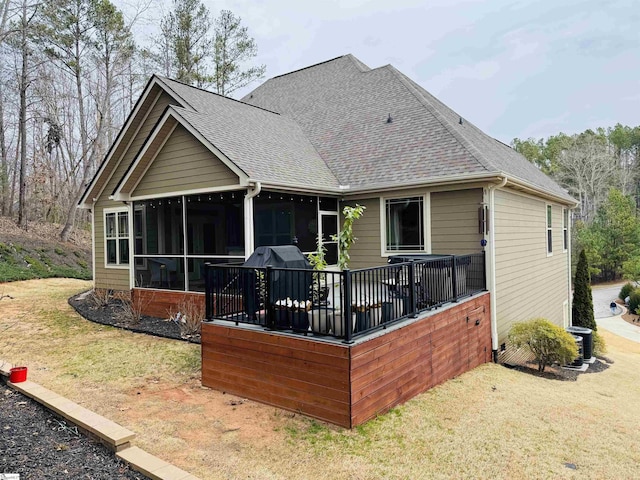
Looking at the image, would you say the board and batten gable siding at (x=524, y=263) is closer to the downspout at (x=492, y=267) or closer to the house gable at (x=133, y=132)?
the downspout at (x=492, y=267)

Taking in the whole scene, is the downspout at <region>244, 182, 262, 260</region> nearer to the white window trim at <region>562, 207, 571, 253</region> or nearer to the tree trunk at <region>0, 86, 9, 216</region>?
the white window trim at <region>562, 207, 571, 253</region>

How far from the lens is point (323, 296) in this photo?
551 centimetres

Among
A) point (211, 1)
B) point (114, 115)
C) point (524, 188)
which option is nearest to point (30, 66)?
point (114, 115)

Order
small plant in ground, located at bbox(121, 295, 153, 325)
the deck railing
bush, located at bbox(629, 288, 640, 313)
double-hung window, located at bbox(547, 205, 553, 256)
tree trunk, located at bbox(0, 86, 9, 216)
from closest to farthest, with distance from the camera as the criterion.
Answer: the deck railing
small plant in ground, located at bbox(121, 295, 153, 325)
double-hung window, located at bbox(547, 205, 553, 256)
tree trunk, located at bbox(0, 86, 9, 216)
bush, located at bbox(629, 288, 640, 313)

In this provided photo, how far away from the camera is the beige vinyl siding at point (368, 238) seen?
984 centimetres

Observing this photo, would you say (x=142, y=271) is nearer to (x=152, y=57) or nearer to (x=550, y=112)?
(x=152, y=57)

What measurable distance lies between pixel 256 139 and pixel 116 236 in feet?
18.7

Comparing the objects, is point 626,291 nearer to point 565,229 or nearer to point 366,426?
point 565,229

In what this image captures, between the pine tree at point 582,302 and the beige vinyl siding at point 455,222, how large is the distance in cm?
963

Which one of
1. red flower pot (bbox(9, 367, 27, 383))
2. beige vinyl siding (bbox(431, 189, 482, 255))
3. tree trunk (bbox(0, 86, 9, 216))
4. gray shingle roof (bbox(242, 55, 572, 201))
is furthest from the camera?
tree trunk (bbox(0, 86, 9, 216))

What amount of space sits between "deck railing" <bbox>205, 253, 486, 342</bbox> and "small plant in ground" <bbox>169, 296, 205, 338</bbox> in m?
2.73

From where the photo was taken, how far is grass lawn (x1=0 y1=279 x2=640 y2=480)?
386 centimetres

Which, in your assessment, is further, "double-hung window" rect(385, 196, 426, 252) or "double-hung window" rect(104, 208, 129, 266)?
"double-hung window" rect(104, 208, 129, 266)

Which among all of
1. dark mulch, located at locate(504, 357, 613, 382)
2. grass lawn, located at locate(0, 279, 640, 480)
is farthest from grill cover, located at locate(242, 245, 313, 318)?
dark mulch, located at locate(504, 357, 613, 382)
